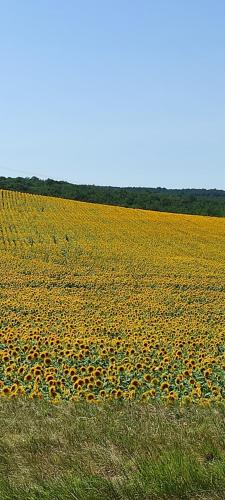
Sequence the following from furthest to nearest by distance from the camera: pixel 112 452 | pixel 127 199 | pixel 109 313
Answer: pixel 127 199 → pixel 109 313 → pixel 112 452

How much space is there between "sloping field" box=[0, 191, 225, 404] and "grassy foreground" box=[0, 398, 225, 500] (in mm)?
1224

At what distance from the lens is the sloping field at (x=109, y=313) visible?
26.1 feet

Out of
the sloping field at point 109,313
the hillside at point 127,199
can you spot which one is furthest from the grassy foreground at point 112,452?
the hillside at point 127,199

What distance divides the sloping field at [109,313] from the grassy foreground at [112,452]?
4.01 ft

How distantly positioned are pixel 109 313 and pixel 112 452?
33.8 feet

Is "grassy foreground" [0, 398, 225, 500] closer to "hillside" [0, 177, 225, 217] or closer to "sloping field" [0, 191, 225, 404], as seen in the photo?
"sloping field" [0, 191, 225, 404]

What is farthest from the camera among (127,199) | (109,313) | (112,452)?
(127,199)

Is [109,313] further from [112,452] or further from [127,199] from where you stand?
[127,199]

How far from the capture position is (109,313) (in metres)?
14.8

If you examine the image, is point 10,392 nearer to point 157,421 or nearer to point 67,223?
point 157,421

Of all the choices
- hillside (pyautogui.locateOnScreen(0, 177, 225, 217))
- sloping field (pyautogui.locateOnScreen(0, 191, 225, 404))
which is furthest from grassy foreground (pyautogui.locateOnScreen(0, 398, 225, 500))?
hillside (pyautogui.locateOnScreen(0, 177, 225, 217))

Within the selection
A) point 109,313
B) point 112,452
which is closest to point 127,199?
point 109,313

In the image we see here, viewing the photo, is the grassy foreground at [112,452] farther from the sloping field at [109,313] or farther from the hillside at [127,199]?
the hillside at [127,199]

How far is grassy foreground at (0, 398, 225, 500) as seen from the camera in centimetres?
377
